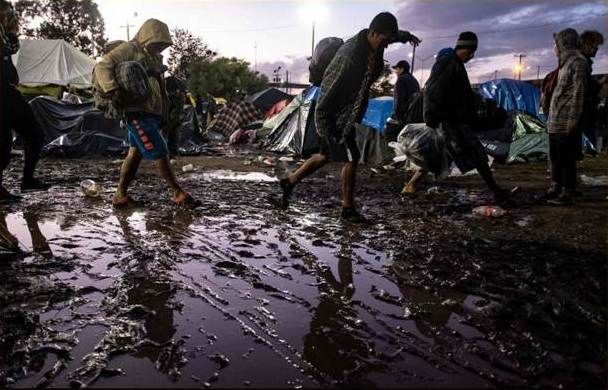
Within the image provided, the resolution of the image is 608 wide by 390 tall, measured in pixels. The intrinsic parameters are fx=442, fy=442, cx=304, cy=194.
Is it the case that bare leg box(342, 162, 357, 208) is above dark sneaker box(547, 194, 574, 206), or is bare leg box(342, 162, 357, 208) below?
above

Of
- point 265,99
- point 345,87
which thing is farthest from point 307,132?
point 265,99

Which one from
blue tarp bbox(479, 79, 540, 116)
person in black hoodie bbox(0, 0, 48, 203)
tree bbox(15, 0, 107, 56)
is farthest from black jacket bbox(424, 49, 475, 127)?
tree bbox(15, 0, 107, 56)

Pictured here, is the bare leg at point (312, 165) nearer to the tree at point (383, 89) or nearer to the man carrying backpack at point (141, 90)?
the man carrying backpack at point (141, 90)

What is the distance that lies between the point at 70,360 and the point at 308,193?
152 inches

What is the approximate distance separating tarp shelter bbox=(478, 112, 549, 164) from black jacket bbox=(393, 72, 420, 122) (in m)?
3.05

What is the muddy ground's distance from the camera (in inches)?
62.4

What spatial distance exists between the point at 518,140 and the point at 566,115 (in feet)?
16.9

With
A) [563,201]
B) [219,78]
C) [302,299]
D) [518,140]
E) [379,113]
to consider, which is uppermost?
[219,78]

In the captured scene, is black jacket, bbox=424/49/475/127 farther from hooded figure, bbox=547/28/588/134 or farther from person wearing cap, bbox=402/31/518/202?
hooded figure, bbox=547/28/588/134

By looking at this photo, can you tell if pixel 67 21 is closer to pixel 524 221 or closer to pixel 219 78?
pixel 219 78

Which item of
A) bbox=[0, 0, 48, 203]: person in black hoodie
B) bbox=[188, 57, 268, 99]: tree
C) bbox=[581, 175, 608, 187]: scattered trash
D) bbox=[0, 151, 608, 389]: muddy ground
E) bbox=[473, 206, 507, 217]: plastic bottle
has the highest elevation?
bbox=[188, 57, 268, 99]: tree

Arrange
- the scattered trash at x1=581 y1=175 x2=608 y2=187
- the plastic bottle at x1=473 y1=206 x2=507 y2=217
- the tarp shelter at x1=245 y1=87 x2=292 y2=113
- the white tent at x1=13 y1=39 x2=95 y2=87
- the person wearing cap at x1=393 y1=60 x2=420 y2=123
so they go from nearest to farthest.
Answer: the plastic bottle at x1=473 y1=206 x2=507 y2=217 → the scattered trash at x1=581 y1=175 x2=608 y2=187 → the person wearing cap at x1=393 y1=60 x2=420 y2=123 → the tarp shelter at x1=245 y1=87 x2=292 y2=113 → the white tent at x1=13 y1=39 x2=95 y2=87

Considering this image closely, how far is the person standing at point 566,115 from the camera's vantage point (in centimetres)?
433

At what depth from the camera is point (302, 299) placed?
219 centimetres
